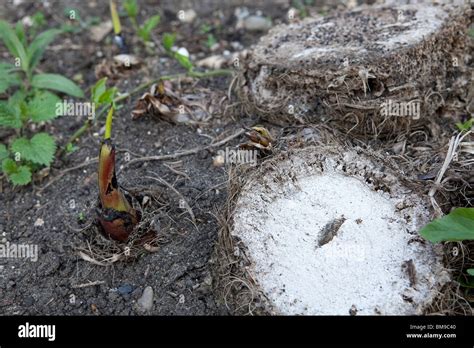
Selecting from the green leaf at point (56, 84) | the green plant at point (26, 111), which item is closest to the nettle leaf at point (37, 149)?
the green plant at point (26, 111)

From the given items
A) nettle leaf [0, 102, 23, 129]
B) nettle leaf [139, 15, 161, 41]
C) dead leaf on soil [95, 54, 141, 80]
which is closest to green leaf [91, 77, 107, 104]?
nettle leaf [0, 102, 23, 129]

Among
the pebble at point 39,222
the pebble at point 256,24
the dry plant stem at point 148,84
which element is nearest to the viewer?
the pebble at point 39,222

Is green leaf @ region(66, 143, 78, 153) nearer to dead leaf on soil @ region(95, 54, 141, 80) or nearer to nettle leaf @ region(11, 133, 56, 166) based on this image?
nettle leaf @ region(11, 133, 56, 166)

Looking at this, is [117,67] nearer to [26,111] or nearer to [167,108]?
[167,108]

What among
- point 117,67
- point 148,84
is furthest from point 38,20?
point 148,84

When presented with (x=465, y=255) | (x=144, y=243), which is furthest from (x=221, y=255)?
(x=465, y=255)

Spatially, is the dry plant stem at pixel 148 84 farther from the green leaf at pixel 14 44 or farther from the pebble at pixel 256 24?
the pebble at pixel 256 24
